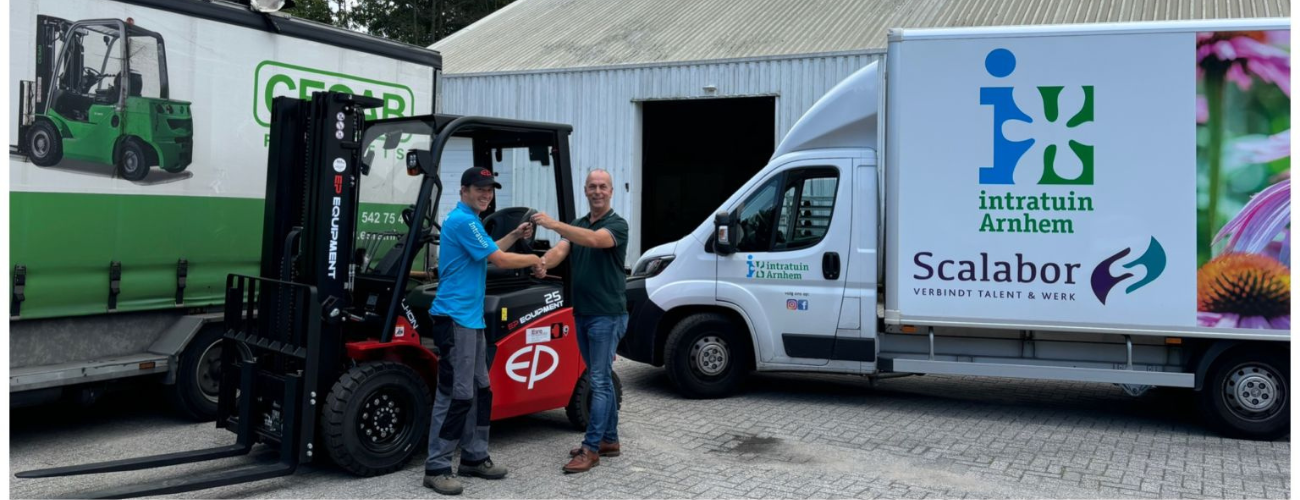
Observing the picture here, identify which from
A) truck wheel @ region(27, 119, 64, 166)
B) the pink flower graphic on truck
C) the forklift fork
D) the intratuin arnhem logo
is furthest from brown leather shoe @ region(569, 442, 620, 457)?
the pink flower graphic on truck

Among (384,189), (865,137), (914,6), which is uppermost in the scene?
(914,6)

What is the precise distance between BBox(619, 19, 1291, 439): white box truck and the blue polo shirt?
11.3 ft

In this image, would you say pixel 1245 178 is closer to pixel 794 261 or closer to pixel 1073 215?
pixel 1073 215

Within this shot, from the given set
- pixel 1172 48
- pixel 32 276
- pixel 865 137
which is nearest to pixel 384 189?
pixel 32 276

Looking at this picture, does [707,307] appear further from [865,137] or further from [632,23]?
[632,23]

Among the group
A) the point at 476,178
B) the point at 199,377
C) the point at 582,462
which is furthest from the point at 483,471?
the point at 199,377

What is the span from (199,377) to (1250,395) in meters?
7.40

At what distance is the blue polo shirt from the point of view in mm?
5324

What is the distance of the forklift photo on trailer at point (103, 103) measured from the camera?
5.98 metres

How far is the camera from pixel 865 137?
26.3 ft

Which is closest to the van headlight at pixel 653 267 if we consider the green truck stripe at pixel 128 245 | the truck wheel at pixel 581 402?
the truck wheel at pixel 581 402

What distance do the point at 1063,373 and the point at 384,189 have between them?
5013 mm

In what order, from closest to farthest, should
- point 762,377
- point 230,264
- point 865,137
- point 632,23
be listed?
1. point 230,264
2. point 865,137
3. point 762,377
4. point 632,23

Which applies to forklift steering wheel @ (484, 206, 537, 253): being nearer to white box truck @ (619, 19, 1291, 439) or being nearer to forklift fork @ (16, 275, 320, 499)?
forklift fork @ (16, 275, 320, 499)
